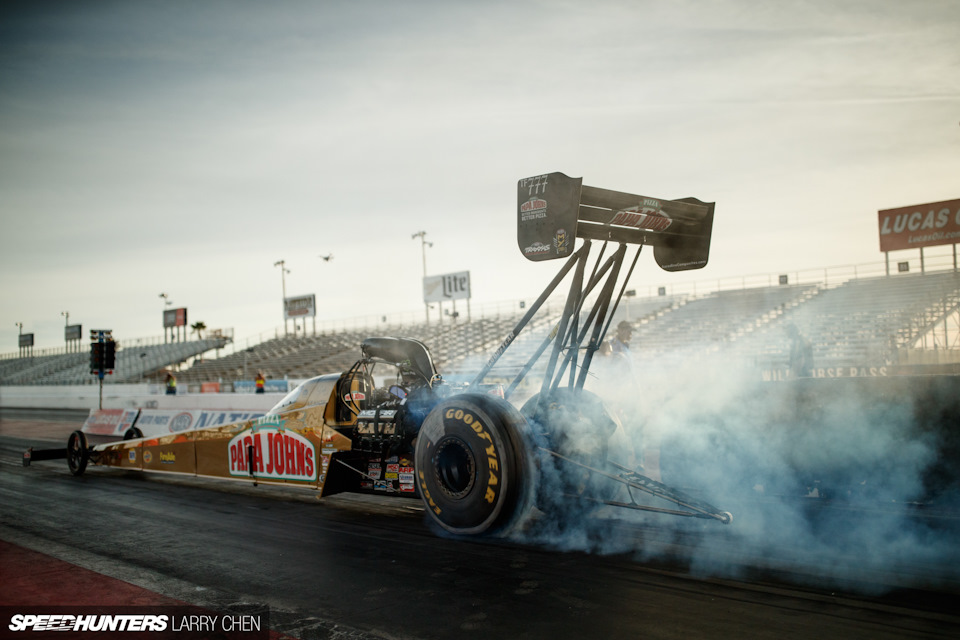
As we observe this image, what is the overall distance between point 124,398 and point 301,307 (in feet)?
90.0

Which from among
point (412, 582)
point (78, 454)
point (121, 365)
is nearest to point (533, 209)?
point (412, 582)

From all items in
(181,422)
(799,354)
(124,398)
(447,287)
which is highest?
(447,287)

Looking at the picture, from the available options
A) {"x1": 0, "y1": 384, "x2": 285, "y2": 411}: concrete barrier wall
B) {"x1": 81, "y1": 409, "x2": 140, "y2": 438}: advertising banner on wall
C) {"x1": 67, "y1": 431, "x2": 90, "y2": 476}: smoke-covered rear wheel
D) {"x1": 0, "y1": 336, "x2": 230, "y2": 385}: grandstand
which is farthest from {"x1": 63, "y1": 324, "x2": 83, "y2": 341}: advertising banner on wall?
{"x1": 67, "y1": 431, "x2": 90, "y2": 476}: smoke-covered rear wheel

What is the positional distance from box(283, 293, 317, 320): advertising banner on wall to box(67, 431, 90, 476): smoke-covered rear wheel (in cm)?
4249

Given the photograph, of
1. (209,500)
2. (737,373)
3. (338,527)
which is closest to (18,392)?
(209,500)

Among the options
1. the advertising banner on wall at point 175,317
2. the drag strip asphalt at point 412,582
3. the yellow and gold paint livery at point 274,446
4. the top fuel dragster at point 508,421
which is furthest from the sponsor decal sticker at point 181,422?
the advertising banner on wall at point 175,317

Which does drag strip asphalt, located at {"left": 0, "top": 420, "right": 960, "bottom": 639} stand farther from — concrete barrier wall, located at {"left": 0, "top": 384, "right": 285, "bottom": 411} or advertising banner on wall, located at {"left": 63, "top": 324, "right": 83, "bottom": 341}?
advertising banner on wall, located at {"left": 63, "top": 324, "right": 83, "bottom": 341}

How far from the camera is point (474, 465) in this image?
577 centimetres

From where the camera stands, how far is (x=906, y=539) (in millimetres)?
5469

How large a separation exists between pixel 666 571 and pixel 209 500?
624cm

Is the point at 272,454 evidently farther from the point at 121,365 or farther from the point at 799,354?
the point at 121,365

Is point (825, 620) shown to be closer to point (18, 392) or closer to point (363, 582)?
point (363, 582)

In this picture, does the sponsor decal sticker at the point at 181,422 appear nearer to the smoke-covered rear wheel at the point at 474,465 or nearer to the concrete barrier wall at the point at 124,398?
the concrete barrier wall at the point at 124,398

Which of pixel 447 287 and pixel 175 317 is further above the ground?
pixel 175 317
